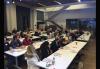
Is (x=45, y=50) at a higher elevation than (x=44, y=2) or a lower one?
lower

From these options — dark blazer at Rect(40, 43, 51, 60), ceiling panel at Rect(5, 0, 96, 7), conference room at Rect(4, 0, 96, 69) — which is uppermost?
ceiling panel at Rect(5, 0, 96, 7)

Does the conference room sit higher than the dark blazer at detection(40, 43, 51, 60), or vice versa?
the conference room

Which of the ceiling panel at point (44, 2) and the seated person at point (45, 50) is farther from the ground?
the ceiling panel at point (44, 2)

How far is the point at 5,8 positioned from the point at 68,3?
1.99 ft

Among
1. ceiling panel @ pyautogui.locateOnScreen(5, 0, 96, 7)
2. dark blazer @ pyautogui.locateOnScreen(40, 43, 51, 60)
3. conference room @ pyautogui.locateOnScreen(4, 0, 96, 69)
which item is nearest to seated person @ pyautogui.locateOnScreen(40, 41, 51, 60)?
dark blazer @ pyautogui.locateOnScreen(40, 43, 51, 60)

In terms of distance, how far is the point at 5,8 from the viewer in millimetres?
1318

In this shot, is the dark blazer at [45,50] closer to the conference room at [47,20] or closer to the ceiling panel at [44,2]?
the conference room at [47,20]

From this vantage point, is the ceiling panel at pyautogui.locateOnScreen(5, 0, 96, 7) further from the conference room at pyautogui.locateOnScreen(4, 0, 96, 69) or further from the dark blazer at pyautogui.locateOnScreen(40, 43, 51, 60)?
the dark blazer at pyautogui.locateOnScreen(40, 43, 51, 60)

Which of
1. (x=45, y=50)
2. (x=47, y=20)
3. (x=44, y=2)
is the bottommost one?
(x=45, y=50)

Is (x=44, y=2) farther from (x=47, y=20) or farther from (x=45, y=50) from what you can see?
(x=45, y=50)

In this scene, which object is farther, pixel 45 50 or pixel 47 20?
pixel 45 50

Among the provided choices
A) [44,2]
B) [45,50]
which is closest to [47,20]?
[44,2]

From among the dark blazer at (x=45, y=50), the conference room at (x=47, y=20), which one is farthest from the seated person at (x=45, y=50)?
the conference room at (x=47, y=20)

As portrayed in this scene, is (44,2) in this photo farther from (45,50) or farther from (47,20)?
(45,50)
